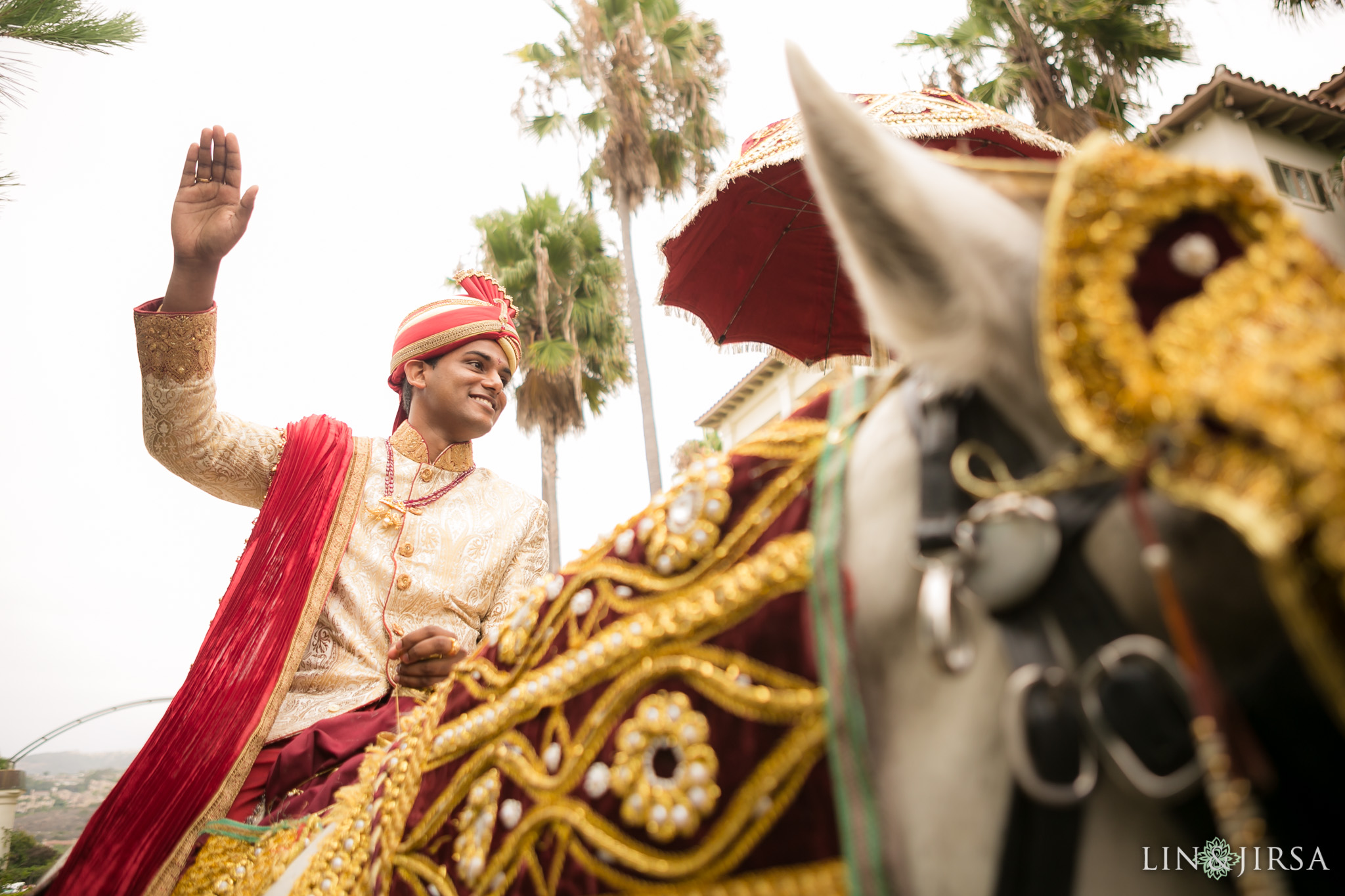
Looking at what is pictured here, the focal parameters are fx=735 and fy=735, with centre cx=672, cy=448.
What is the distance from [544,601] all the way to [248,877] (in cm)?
121

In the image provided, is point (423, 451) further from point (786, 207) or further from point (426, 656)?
point (786, 207)

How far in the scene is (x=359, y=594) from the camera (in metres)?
2.51

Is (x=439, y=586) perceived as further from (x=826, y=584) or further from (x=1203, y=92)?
(x=1203, y=92)

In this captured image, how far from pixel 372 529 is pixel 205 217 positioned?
1129 mm

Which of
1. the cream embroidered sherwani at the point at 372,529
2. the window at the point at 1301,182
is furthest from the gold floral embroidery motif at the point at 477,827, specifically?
the window at the point at 1301,182

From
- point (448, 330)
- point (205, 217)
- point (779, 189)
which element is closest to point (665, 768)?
point (205, 217)

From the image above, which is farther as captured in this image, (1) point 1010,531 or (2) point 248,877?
(2) point 248,877

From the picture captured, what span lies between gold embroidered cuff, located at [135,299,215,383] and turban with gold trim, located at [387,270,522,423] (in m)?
0.82

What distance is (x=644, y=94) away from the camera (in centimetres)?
1447

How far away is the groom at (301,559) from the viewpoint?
1.98m

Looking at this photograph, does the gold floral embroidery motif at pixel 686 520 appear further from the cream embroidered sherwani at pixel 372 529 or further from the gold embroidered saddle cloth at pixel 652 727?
the cream embroidered sherwani at pixel 372 529

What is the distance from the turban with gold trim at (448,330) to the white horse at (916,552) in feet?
8.00

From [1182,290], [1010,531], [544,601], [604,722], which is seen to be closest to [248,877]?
[544,601]

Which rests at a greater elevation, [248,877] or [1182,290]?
[1182,290]
